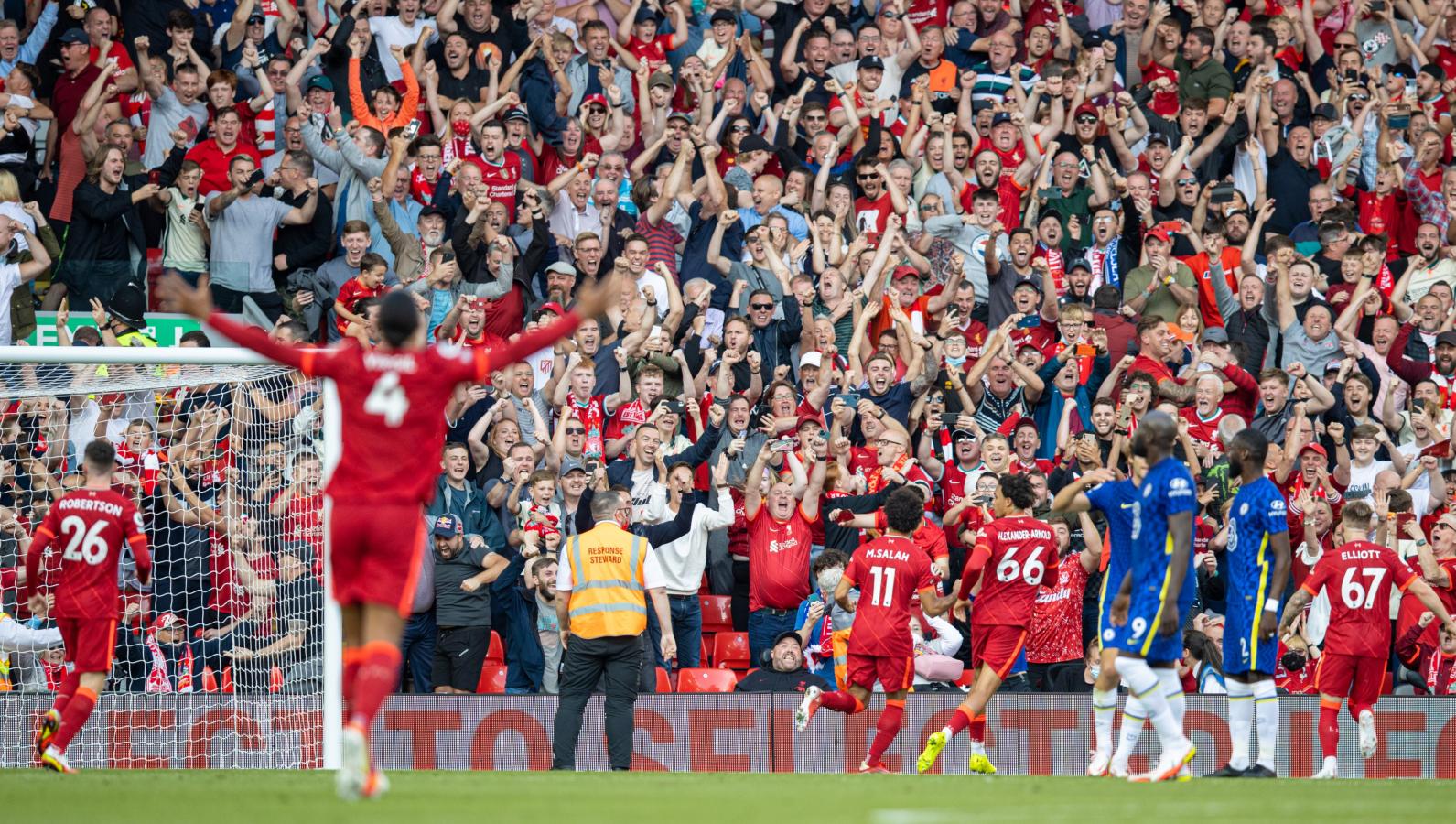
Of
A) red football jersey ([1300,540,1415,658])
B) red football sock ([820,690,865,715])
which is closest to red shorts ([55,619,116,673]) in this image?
red football sock ([820,690,865,715])

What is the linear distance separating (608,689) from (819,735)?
8.36 ft

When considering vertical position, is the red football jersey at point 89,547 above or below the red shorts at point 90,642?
above

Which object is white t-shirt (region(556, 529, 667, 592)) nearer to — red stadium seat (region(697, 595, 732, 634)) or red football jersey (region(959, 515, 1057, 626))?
red stadium seat (region(697, 595, 732, 634))

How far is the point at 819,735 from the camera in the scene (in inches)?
653

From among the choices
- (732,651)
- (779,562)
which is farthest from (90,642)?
(779,562)

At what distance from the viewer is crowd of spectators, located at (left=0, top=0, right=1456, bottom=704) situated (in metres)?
16.6

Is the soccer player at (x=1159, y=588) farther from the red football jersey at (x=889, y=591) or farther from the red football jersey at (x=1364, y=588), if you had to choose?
the red football jersey at (x=1364, y=588)

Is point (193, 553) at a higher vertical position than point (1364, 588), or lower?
higher

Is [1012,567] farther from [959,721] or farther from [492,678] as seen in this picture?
[492,678]

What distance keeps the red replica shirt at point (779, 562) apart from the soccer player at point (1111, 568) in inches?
181

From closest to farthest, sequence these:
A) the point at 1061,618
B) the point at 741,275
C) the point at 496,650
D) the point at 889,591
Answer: the point at 889,591 → the point at 1061,618 → the point at 496,650 → the point at 741,275

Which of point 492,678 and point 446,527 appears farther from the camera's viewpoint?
point 492,678

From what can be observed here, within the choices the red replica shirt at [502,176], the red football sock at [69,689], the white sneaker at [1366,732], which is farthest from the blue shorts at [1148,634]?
the red replica shirt at [502,176]

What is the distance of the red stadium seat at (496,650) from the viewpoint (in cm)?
1727
